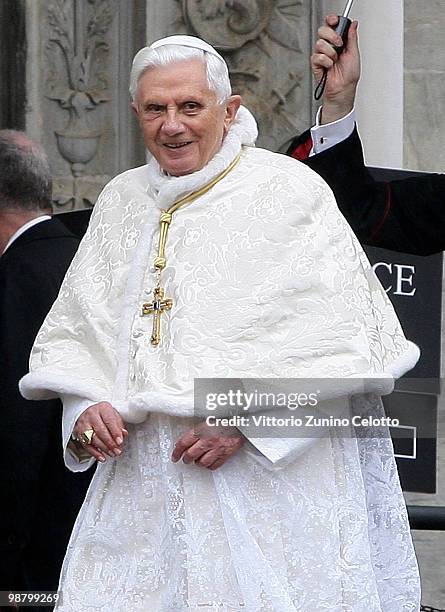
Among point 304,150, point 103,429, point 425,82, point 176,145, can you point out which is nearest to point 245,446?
point 103,429

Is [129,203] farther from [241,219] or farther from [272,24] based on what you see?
[272,24]

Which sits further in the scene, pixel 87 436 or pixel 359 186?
pixel 359 186

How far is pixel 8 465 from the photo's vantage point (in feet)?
16.7

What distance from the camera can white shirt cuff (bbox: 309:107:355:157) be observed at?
15.9 ft

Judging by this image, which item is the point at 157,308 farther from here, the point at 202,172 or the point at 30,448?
the point at 30,448

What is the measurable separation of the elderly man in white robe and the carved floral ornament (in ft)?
9.29

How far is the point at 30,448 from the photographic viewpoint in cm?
501

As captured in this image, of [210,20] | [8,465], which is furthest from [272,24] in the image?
[8,465]

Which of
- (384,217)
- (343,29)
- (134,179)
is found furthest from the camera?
(384,217)

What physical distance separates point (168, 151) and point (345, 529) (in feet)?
3.11

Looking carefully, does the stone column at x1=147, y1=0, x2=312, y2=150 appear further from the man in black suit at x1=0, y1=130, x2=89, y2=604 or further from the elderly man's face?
the elderly man's face

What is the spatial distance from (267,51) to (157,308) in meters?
3.11

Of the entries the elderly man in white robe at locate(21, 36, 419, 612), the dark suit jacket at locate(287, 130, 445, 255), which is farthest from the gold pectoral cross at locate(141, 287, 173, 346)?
the dark suit jacket at locate(287, 130, 445, 255)

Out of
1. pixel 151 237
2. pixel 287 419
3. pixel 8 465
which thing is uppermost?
pixel 151 237
